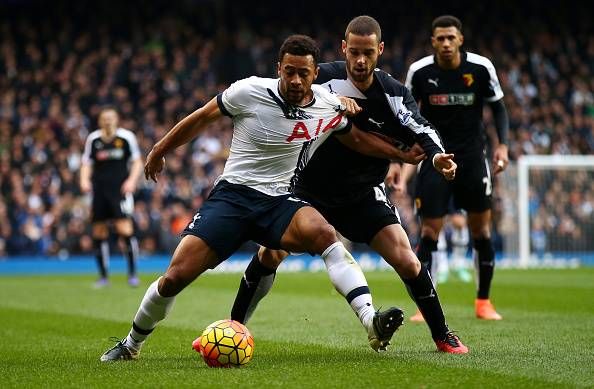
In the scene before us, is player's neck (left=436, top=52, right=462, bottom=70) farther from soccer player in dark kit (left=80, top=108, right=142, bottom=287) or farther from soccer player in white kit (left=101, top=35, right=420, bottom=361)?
soccer player in dark kit (left=80, top=108, right=142, bottom=287)

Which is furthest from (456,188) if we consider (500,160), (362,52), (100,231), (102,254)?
(100,231)

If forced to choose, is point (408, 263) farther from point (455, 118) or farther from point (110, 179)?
point (110, 179)

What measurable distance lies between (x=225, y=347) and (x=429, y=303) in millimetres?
1416

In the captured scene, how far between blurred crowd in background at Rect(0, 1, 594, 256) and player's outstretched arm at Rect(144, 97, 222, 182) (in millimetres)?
16660

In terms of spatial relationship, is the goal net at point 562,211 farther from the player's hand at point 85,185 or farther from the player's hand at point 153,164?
the player's hand at point 153,164

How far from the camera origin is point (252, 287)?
293 inches

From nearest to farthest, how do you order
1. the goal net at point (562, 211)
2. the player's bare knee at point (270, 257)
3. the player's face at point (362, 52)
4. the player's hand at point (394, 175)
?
1. the player's face at point (362, 52)
2. the player's bare knee at point (270, 257)
3. the player's hand at point (394, 175)
4. the goal net at point (562, 211)

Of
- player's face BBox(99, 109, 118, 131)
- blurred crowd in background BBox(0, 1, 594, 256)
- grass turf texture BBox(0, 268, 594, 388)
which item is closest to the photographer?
grass turf texture BBox(0, 268, 594, 388)

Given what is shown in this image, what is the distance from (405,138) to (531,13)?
86.9 feet

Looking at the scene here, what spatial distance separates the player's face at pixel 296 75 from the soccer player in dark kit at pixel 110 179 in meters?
9.18

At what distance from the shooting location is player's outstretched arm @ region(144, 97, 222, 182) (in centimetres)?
642

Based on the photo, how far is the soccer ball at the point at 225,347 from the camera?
6344mm

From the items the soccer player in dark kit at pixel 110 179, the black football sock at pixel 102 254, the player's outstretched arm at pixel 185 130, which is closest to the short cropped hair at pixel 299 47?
the player's outstretched arm at pixel 185 130

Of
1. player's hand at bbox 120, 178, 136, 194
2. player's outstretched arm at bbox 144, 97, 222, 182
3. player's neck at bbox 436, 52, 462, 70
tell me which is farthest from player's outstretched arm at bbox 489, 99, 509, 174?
player's hand at bbox 120, 178, 136, 194
